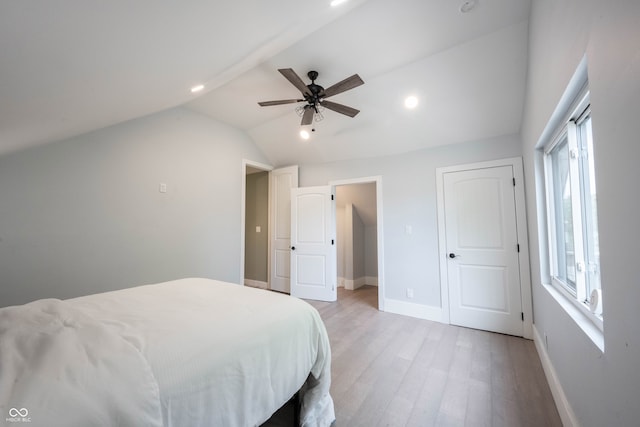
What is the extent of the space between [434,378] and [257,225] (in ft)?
12.5

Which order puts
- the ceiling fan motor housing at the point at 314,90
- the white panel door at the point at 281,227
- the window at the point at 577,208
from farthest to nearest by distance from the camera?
the white panel door at the point at 281,227, the ceiling fan motor housing at the point at 314,90, the window at the point at 577,208

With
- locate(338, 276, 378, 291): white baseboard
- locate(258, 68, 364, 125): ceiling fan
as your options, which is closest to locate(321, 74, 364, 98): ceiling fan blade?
locate(258, 68, 364, 125): ceiling fan

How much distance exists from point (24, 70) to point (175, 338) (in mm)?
1321

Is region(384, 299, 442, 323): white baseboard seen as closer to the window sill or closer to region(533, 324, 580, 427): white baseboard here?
region(533, 324, 580, 427): white baseboard

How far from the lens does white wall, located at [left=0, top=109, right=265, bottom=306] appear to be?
2145 millimetres

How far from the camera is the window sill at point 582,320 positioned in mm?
1099

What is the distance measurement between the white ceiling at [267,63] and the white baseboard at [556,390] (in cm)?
222

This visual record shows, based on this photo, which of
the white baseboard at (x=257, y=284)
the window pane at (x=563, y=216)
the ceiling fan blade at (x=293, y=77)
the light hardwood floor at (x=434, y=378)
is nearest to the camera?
the light hardwood floor at (x=434, y=378)

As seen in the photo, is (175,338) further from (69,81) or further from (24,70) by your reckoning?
(69,81)

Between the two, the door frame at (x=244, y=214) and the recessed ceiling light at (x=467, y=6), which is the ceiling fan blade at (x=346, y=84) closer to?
the recessed ceiling light at (x=467, y=6)

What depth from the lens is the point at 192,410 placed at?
0.89m

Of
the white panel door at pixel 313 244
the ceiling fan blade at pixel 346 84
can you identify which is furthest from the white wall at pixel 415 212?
the ceiling fan blade at pixel 346 84

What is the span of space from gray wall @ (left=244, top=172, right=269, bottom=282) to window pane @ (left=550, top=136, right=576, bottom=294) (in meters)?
4.02

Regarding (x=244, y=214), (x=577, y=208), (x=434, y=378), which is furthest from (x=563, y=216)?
(x=244, y=214)
